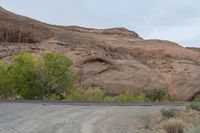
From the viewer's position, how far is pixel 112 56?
3041 inches

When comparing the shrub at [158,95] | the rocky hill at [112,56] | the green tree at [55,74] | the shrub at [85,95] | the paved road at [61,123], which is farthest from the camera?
the rocky hill at [112,56]

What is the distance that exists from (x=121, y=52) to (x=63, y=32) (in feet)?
36.7

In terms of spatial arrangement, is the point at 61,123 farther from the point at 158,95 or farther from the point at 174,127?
the point at 158,95

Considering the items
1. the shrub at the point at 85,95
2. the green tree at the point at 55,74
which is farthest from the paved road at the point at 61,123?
the shrub at the point at 85,95

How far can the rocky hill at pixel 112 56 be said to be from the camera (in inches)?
2719

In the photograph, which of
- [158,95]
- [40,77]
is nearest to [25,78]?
[40,77]

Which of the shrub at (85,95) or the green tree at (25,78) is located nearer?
the green tree at (25,78)

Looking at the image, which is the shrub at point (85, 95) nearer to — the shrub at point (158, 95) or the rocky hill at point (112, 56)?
the rocky hill at point (112, 56)

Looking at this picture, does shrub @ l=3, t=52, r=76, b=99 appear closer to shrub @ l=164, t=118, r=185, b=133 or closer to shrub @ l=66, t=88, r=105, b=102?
shrub @ l=66, t=88, r=105, b=102

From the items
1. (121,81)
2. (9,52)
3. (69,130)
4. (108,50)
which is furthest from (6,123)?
(108,50)

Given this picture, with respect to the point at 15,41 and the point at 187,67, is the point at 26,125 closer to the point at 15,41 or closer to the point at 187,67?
the point at 187,67

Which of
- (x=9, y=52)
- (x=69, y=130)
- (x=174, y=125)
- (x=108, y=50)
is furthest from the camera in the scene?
(x=108, y=50)

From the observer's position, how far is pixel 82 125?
20.1 m

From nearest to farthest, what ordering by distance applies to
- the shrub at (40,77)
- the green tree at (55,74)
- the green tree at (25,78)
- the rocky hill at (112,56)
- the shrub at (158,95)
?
the green tree at (25,78) → the shrub at (40,77) → the green tree at (55,74) → the shrub at (158,95) → the rocky hill at (112,56)
